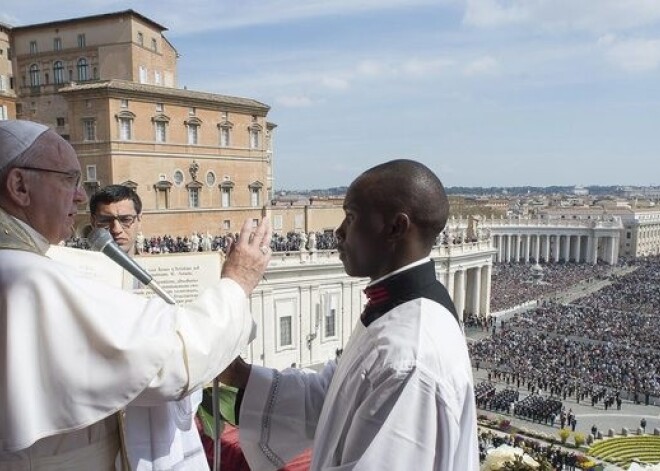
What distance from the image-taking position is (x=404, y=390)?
8.28 feet

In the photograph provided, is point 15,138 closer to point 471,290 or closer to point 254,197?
point 254,197

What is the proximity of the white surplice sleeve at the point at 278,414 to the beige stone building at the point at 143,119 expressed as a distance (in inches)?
1142

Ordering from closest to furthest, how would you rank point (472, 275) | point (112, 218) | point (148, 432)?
1. point (148, 432)
2. point (112, 218)
3. point (472, 275)

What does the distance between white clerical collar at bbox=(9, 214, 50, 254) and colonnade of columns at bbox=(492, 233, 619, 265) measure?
105989mm

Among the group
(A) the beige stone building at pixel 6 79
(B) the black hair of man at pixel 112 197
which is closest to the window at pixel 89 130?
(A) the beige stone building at pixel 6 79

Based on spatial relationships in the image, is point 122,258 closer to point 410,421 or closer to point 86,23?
point 410,421

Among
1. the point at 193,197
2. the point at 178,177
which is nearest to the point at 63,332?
the point at 178,177

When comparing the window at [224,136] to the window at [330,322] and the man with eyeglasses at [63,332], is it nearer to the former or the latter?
the window at [330,322]

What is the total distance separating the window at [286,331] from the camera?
2883 cm

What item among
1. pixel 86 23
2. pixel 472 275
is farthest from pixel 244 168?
pixel 472 275

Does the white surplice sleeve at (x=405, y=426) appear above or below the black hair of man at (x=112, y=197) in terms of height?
below

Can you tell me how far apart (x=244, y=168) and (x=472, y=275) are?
18266 millimetres

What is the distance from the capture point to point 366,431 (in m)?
2.58

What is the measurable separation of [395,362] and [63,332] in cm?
133
